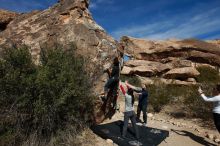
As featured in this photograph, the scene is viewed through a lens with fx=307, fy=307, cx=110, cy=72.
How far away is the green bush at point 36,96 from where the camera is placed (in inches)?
293

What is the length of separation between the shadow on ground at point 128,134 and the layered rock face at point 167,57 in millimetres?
17057

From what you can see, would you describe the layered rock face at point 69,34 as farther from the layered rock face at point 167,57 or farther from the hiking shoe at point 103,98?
the layered rock face at point 167,57

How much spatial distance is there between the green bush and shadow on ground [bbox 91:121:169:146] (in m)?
0.92

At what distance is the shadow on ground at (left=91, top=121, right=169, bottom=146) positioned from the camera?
838 centimetres

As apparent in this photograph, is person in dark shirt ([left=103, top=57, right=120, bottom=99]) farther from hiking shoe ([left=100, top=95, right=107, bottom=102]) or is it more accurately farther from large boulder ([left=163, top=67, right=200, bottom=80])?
large boulder ([left=163, top=67, right=200, bottom=80])

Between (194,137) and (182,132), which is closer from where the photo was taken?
(194,137)

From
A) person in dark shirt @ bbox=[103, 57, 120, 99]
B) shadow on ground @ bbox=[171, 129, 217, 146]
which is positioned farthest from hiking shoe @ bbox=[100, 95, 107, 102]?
shadow on ground @ bbox=[171, 129, 217, 146]

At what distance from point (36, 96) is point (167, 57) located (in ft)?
80.8

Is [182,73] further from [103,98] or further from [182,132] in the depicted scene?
[103,98]

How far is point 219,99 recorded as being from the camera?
7648 millimetres

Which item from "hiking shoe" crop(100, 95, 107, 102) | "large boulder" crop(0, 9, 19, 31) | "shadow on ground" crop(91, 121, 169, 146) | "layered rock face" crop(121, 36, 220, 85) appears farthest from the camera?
"layered rock face" crop(121, 36, 220, 85)

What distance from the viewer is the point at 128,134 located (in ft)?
29.1

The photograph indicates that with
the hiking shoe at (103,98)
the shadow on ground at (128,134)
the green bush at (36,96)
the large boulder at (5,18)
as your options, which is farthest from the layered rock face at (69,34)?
the large boulder at (5,18)

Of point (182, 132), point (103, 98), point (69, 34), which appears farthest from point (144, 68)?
point (69, 34)
